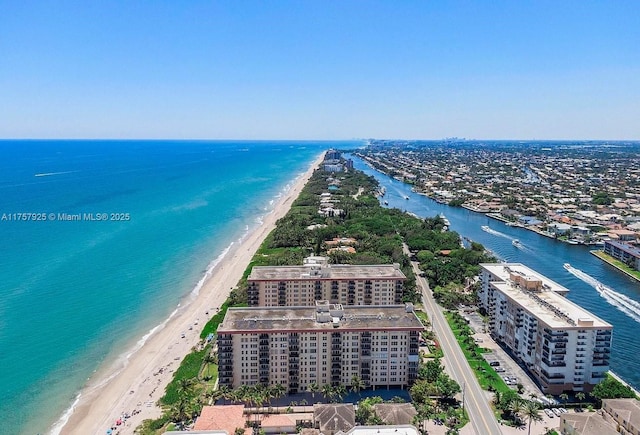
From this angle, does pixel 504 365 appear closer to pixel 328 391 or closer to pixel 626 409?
pixel 626 409

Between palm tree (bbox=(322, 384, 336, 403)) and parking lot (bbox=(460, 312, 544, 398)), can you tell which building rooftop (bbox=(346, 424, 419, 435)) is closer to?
palm tree (bbox=(322, 384, 336, 403))

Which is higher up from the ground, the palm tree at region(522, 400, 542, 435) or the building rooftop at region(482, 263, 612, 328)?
the building rooftop at region(482, 263, 612, 328)

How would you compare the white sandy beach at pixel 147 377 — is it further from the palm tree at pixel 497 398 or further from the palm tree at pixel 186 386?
the palm tree at pixel 497 398

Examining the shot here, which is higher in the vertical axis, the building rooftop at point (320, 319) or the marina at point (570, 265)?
the building rooftop at point (320, 319)

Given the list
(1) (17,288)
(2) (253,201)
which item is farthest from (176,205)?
(1) (17,288)

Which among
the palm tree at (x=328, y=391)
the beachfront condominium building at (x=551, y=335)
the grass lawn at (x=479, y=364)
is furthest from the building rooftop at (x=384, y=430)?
the beachfront condominium building at (x=551, y=335)

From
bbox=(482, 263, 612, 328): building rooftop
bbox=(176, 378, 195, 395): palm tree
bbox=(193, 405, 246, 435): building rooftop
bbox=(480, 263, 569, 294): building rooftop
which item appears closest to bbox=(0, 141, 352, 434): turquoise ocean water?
bbox=(176, 378, 195, 395): palm tree
